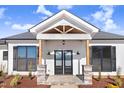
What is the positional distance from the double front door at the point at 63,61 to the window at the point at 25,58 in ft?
5.43

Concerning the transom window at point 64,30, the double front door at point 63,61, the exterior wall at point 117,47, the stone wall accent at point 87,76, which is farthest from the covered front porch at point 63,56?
the stone wall accent at point 87,76

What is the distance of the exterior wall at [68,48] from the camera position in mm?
21672

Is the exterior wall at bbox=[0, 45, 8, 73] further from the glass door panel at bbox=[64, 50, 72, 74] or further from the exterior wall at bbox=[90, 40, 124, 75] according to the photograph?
the exterior wall at bbox=[90, 40, 124, 75]

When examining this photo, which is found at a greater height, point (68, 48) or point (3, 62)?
point (68, 48)

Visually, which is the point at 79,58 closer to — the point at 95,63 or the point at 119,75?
the point at 95,63

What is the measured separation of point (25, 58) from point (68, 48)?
11.2 ft

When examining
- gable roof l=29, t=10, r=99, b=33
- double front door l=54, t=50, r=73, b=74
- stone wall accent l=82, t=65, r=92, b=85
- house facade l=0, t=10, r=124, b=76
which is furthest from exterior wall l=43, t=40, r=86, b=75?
stone wall accent l=82, t=65, r=92, b=85

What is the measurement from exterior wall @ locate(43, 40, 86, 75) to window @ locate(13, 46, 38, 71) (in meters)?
0.95

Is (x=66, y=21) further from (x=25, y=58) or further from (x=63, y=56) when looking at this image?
(x=25, y=58)

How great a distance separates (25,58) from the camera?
2209cm

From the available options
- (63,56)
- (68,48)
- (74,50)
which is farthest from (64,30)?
(63,56)

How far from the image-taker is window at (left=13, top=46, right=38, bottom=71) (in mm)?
22000

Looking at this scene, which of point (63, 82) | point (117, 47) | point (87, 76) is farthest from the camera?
point (117, 47)

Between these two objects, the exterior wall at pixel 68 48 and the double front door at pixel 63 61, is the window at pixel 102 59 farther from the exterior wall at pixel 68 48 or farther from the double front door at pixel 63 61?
the double front door at pixel 63 61
